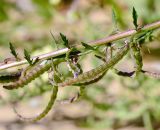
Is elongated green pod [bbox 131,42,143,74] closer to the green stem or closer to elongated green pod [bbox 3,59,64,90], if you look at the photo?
elongated green pod [bbox 3,59,64,90]

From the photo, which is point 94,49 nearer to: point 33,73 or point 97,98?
point 33,73

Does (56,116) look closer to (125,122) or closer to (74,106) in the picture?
(74,106)

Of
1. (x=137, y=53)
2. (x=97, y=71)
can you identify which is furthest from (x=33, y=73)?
(x=137, y=53)

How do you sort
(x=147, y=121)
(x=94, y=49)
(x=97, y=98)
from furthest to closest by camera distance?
(x=97, y=98)
(x=147, y=121)
(x=94, y=49)

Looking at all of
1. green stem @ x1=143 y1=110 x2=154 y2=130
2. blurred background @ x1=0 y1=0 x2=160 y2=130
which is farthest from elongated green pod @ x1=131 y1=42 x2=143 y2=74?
green stem @ x1=143 y1=110 x2=154 y2=130

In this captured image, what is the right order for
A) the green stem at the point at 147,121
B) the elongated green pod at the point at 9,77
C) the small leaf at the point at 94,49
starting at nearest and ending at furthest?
the small leaf at the point at 94,49 < the elongated green pod at the point at 9,77 < the green stem at the point at 147,121

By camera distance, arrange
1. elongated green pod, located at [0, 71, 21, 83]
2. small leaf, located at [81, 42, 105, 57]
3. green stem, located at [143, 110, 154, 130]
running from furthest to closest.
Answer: green stem, located at [143, 110, 154, 130]
elongated green pod, located at [0, 71, 21, 83]
small leaf, located at [81, 42, 105, 57]

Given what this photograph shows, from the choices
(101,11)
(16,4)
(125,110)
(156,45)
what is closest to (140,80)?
(125,110)

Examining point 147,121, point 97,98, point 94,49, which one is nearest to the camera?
point 94,49

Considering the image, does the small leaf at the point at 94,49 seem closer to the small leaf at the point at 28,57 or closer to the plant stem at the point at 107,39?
the plant stem at the point at 107,39

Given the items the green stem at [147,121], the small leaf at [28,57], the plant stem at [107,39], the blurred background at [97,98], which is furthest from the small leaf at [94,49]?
the green stem at [147,121]

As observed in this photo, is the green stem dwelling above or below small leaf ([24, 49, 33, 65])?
below

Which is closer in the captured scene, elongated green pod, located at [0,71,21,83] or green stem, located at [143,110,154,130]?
elongated green pod, located at [0,71,21,83]

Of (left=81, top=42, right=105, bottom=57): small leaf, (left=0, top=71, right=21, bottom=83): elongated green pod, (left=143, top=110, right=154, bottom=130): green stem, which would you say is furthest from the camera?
(left=143, top=110, right=154, bottom=130): green stem
